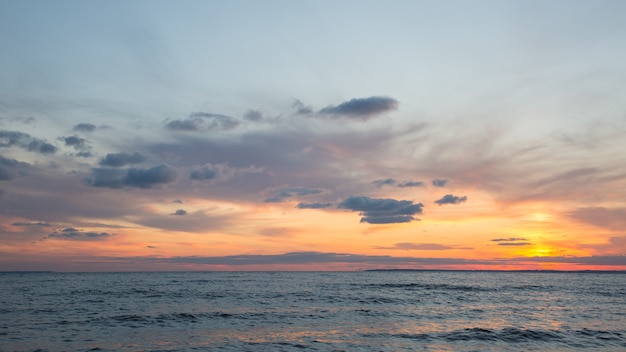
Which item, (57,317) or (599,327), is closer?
(599,327)

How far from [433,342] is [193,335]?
63.3 feet

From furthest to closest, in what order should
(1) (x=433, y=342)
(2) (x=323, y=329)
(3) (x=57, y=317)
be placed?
1. (3) (x=57, y=317)
2. (2) (x=323, y=329)
3. (1) (x=433, y=342)

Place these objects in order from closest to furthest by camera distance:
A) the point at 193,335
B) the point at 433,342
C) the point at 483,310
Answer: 1. the point at 433,342
2. the point at 193,335
3. the point at 483,310

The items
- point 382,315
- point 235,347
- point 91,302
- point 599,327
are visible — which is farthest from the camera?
point 91,302

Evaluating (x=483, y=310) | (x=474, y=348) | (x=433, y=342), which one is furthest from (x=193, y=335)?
(x=483, y=310)

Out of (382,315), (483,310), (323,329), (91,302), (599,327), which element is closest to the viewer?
(323,329)

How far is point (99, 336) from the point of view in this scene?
35.6m

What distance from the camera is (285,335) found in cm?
3650

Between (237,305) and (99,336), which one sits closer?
(99,336)

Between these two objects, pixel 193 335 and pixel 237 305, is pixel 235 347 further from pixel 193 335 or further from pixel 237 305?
pixel 237 305

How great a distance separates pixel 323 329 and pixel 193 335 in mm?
11210

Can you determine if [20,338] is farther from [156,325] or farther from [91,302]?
[91,302]

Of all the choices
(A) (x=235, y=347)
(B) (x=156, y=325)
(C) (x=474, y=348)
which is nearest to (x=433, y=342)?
(C) (x=474, y=348)

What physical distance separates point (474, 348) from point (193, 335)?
22.0m
